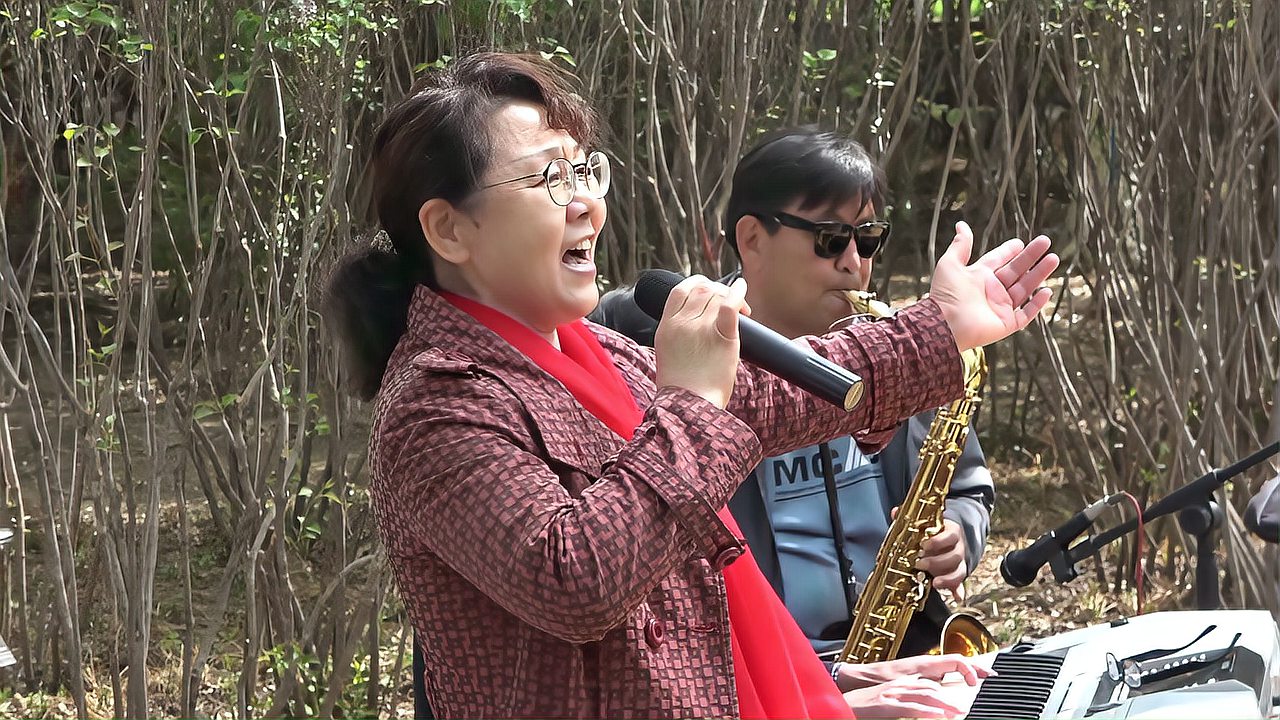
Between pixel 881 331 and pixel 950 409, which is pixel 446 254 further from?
pixel 950 409

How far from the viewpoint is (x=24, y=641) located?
3.91 metres

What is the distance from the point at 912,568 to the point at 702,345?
4.87 ft

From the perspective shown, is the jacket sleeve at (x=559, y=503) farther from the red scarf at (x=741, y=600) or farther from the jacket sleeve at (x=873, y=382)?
the jacket sleeve at (x=873, y=382)

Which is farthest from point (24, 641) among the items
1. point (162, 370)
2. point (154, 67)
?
point (154, 67)

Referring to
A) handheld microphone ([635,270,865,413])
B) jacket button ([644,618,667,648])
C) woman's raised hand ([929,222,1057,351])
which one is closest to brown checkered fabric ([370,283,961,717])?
jacket button ([644,618,667,648])

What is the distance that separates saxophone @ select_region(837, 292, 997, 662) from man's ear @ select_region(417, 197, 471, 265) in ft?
4.35

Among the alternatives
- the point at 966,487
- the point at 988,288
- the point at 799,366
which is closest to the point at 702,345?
the point at 799,366

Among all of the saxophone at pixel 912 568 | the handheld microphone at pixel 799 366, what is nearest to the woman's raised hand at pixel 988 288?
the handheld microphone at pixel 799 366

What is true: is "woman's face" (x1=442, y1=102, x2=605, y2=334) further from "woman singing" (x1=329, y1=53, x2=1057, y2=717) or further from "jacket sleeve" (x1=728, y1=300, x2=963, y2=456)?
"jacket sleeve" (x1=728, y1=300, x2=963, y2=456)

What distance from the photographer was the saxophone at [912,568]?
2.77 m

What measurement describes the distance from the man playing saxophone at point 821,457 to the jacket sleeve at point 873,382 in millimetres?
859

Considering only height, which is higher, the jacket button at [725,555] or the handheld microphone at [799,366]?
the handheld microphone at [799,366]

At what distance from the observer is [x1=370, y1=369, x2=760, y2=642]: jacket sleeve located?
1392 mm

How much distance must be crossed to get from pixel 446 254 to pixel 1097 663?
0.98m
